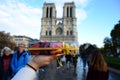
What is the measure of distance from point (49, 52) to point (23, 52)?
3.97 m

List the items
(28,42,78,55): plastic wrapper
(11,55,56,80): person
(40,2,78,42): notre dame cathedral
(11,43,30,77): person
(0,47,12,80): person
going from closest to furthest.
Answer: (11,55,56,80): person → (28,42,78,55): plastic wrapper → (11,43,30,77): person → (0,47,12,80): person → (40,2,78,42): notre dame cathedral

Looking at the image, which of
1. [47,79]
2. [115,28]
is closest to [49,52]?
[47,79]

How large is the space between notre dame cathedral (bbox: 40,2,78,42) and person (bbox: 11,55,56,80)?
12201 cm

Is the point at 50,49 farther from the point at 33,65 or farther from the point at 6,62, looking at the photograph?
the point at 6,62

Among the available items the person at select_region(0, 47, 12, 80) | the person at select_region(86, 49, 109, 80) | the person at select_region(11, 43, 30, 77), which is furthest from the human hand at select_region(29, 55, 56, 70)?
the person at select_region(0, 47, 12, 80)

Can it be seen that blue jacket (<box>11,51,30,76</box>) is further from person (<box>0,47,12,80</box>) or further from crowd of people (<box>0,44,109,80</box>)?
person (<box>0,47,12,80</box>)

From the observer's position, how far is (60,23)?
130 m

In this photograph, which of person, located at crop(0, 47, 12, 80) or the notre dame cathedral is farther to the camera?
the notre dame cathedral

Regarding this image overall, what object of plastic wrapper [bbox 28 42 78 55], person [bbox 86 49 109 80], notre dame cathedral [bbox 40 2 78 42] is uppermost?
notre dame cathedral [bbox 40 2 78 42]

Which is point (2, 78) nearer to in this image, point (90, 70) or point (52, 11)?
point (90, 70)

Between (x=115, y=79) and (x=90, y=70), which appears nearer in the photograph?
→ (x=90, y=70)

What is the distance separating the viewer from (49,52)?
2033 millimetres

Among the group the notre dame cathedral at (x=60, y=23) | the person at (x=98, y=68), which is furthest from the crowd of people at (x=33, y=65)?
the notre dame cathedral at (x=60, y=23)

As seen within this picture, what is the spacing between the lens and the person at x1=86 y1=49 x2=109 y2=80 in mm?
3715
